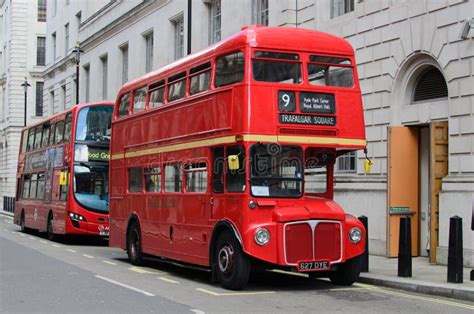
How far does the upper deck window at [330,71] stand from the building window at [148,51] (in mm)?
22452

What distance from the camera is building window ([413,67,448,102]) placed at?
15.7 m

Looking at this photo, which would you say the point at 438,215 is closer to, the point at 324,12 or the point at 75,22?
the point at 324,12

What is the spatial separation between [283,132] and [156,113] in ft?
13.6

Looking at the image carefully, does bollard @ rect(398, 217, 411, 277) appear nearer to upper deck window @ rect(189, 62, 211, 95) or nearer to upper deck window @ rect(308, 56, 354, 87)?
upper deck window @ rect(308, 56, 354, 87)

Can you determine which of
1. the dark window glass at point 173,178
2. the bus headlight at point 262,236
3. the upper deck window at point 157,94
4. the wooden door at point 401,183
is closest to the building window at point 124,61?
the upper deck window at point 157,94

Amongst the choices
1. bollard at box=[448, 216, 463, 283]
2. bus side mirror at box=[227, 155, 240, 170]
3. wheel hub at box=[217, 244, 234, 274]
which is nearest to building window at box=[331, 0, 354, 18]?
bollard at box=[448, 216, 463, 283]

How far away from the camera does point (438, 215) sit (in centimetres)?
1495

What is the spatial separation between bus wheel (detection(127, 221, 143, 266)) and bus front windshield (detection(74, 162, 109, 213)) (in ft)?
18.4

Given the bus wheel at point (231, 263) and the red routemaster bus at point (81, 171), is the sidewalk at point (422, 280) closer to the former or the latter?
the bus wheel at point (231, 263)

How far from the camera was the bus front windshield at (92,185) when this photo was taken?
2145cm

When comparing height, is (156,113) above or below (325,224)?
above

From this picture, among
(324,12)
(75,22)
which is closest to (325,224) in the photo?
(324,12)

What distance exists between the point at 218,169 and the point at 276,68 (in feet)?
6.72

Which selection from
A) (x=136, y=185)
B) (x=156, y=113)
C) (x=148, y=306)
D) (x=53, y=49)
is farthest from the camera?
(x=53, y=49)
